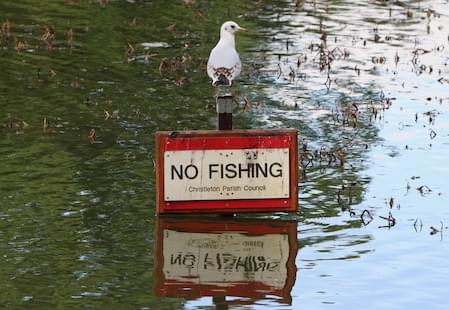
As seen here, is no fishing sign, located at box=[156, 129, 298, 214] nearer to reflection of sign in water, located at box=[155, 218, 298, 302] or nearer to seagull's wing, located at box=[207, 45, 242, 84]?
reflection of sign in water, located at box=[155, 218, 298, 302]

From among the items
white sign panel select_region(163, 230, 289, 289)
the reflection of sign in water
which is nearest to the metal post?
the reflection of sign in water

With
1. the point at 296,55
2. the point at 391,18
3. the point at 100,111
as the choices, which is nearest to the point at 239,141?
the point at 100,111

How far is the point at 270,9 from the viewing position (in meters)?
22.1

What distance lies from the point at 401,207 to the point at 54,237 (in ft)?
10.5

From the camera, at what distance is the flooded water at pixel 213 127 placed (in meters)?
9.55

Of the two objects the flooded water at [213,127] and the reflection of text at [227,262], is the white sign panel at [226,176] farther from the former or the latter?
the reflection of text at [227,262]

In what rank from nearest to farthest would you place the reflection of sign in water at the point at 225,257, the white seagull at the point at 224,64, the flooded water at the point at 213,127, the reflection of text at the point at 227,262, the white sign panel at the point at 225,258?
the reflection of sign in water at the point at 225,257 < the flooded water at the point at 213,127 < the white sign panel at the point at 225,258 < the reflection of text at the point at 227,262 < the white seagull at the point at 224,64

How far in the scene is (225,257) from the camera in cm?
1020

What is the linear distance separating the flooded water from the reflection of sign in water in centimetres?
2

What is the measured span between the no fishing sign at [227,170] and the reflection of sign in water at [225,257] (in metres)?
0.19

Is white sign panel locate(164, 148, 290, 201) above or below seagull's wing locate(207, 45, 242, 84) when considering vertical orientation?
below

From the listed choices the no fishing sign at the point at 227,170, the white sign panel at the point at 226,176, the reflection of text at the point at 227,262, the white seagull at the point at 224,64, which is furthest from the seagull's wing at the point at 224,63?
the reflection of text at the point at 227,262

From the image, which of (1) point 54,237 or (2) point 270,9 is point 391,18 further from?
(1) point 54,237

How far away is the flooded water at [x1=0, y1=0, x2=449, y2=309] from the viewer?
955 cm
